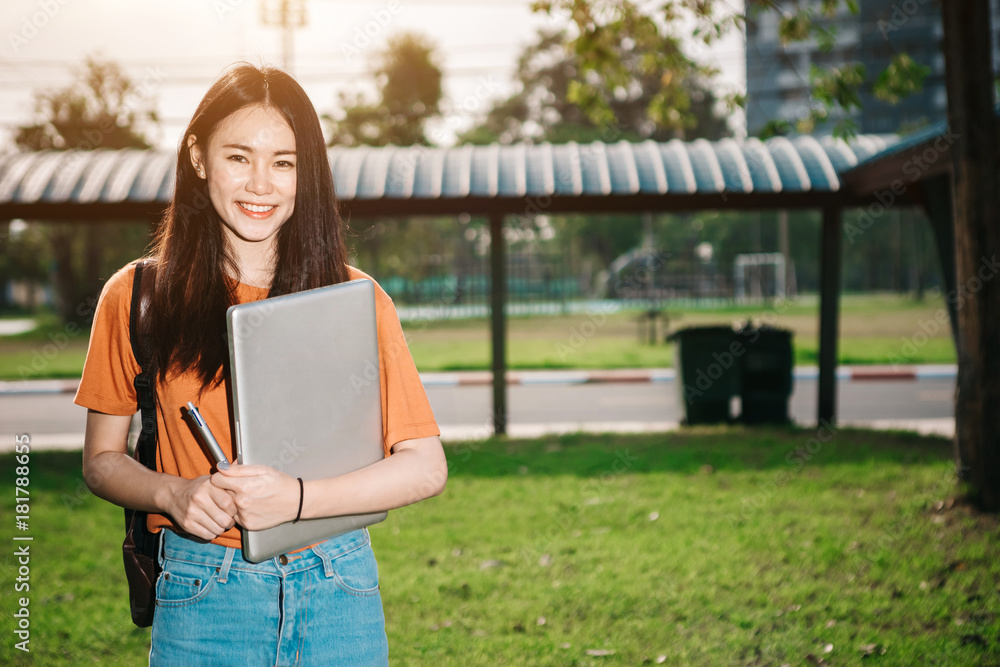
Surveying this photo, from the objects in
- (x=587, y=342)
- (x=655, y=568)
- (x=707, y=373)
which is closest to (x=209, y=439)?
(x=655, y=568)

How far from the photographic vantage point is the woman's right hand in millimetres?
1262

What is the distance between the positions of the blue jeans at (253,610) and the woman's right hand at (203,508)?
13cm

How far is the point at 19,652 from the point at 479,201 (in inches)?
223

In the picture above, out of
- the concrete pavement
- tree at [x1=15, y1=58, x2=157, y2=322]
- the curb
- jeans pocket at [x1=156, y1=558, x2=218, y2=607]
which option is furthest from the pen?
tree at [x1=15, y1=58, x2=157, y2=322]

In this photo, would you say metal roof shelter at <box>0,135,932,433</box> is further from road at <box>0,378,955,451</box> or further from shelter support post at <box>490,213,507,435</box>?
road at <box>0,378,955,451</box>

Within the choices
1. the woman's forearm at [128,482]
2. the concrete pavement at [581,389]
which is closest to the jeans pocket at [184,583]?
the woman's forearm at [128,482]

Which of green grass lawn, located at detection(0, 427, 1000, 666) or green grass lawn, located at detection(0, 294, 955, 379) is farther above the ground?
green grass lawn, located at detection(0, 294, 955, 379)

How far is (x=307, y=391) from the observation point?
→ 4.31ft

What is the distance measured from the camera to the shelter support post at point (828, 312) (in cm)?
873

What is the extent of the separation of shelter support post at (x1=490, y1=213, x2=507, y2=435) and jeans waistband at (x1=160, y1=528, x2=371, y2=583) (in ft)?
23.5

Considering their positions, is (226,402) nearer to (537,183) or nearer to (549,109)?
(537,183)

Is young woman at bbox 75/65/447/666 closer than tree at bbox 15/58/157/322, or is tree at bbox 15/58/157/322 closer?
young woman at bbox 75/65/447/666

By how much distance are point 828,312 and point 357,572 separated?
27.3 ft

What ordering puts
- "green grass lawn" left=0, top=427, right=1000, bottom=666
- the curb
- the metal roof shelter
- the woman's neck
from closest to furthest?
the woman's neck, "green grass lawn" left=0, top=427, right=1000, bottom=666, the metal roof shelter, the curb
